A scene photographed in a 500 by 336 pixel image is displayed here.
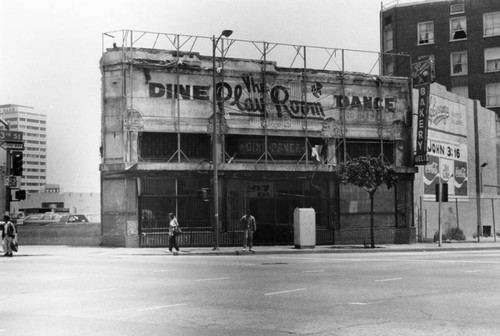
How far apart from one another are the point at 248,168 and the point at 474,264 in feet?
47.7

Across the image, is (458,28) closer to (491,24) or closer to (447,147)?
(491,24)

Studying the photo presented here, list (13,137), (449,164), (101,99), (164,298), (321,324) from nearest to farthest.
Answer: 1. (321,324)
2. (164,298)
3. (13,137)
4. (101,99)
5. (449,164)

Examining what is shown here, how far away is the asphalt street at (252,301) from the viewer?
9.49m

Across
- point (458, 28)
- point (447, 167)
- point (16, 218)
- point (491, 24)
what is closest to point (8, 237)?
point (16, 218)

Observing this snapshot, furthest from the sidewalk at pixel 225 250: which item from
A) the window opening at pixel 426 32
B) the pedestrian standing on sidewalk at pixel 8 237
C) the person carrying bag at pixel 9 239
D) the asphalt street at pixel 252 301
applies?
the window opening at pixel 426 32

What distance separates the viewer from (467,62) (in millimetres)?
56750

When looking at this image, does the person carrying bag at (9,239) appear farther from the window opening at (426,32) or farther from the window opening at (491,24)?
the window opening at (491,24)

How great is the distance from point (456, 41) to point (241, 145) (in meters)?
29.9

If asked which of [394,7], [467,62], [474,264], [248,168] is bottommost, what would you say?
[474,264]

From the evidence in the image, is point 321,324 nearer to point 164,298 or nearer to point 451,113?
point 164,298

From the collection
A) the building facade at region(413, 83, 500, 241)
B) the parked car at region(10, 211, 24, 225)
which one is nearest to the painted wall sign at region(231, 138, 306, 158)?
the building facade at region(413, 83, 500, 241)

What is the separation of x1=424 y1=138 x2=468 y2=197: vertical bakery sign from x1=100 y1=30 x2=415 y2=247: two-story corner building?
313 cm

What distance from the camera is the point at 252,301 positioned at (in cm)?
1217

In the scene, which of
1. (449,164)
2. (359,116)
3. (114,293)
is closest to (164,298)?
(114,293)
